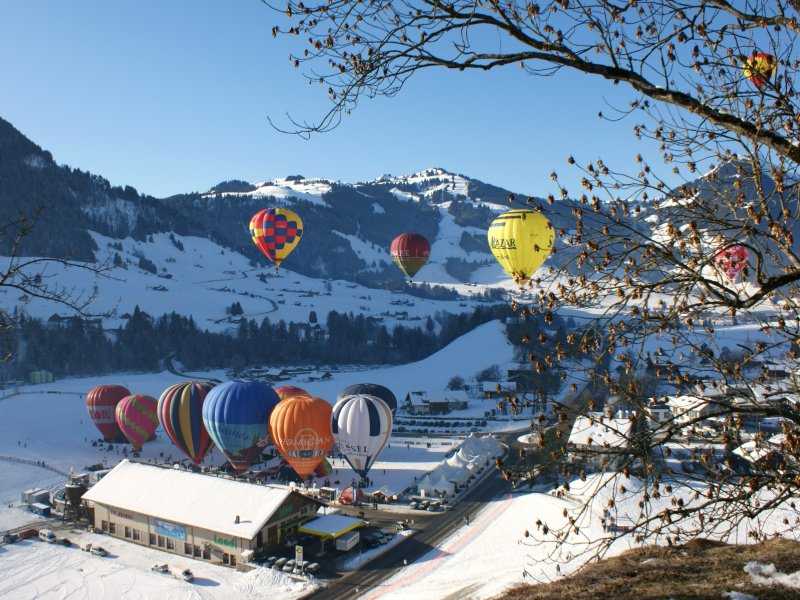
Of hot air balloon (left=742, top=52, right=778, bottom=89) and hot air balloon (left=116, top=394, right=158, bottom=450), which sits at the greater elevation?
hot air balloon (left=742, top=52, right=778, bottom=89)

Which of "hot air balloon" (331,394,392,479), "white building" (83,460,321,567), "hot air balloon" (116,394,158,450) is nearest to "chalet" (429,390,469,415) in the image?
"hot air balloon" (331,394,392,479)

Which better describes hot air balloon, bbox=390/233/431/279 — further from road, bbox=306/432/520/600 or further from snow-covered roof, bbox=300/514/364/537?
snow-covered roof, bbox=300/514/364/537

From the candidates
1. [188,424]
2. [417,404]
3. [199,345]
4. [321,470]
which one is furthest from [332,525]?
[199,345]

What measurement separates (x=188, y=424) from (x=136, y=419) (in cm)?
491

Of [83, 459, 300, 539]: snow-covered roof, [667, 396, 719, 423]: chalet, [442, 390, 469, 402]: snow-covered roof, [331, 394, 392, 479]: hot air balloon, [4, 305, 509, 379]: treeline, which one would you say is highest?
[667, 396, 719, 423]: chalet

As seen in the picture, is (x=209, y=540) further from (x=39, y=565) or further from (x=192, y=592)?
(x=39, y=565)

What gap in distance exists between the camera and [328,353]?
83.8m

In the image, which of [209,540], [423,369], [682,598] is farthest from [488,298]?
[682,598]

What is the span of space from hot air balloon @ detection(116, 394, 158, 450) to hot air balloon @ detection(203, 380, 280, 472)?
688 centimetres

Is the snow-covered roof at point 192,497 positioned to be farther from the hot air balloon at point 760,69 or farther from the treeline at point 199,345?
the treeline at point 199,345

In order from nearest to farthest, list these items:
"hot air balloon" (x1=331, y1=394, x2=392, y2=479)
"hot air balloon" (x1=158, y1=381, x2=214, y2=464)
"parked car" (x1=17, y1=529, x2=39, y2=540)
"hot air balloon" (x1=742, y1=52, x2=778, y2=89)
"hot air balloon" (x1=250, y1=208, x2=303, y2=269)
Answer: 1. "hot air balloon" (x1=742, y1=52, x2=778, y2=89)
2. "parked car" (x1=17, y1=529, x2=39, y2=540)
3. "hot air balloon" (x1=331, y1=394, x2=392, y2=479)
4. "hot air balloon" (x1=158, y1=381, x2=214, y2=464)
5. "hot air balloon" (x1=250, y1=208, x2=303, y2=269)

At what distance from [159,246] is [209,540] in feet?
457

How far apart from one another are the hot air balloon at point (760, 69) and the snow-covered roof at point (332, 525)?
66.7ft

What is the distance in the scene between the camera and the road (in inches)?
779
